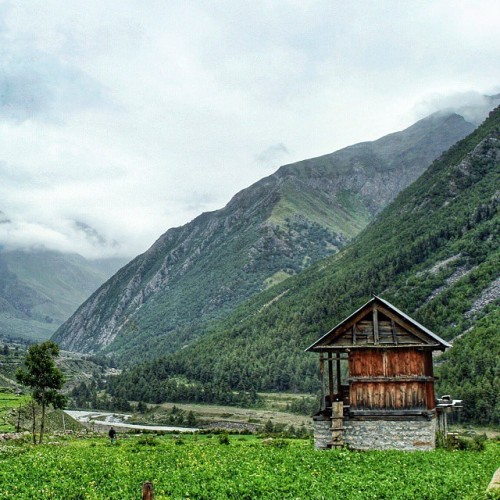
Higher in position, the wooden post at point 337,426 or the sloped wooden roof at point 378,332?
the sloped wooden roof at point 378,332

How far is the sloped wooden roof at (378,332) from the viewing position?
1350 inches

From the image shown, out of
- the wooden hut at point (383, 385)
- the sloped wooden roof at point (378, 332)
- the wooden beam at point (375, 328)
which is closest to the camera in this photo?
the wooden hut at point (383, 385)

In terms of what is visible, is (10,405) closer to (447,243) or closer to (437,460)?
(437,460)

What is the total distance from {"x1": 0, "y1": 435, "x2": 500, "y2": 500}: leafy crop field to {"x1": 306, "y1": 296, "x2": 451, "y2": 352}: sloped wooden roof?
22.3 feet

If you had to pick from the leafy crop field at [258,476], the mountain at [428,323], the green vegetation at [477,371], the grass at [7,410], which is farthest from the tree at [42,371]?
the mountain at [428,323]

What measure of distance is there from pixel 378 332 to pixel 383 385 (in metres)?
3.32

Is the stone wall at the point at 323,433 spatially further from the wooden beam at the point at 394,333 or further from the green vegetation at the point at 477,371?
the green vegetation at the point at 477,371

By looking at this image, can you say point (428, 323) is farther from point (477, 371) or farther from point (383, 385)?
point (383, 385)

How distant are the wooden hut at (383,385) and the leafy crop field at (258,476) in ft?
10.1

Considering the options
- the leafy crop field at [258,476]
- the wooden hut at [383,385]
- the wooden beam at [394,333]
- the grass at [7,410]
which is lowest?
the grass at [7,410]

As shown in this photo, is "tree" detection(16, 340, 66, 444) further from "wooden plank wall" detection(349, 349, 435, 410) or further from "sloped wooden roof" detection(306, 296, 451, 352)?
"wooden plank wall" detection(349, 349, 435, 410)

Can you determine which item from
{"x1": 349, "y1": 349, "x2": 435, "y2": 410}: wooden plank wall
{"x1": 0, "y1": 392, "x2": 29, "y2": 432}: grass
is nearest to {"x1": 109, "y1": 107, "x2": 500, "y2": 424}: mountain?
{"x1": 349, "y1": 349, "x2": 435, "y2": 410}: wooden plank wall

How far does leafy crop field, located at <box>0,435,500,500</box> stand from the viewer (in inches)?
776

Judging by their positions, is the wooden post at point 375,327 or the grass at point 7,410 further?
the grass at point 7,410
